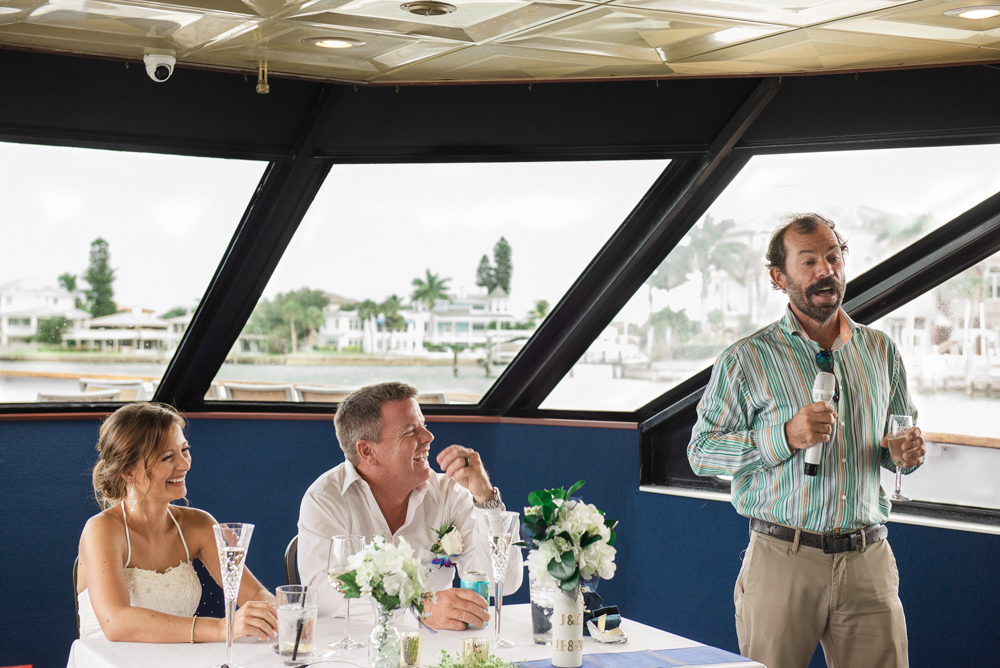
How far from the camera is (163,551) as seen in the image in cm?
297

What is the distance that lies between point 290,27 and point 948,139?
258 centimetres

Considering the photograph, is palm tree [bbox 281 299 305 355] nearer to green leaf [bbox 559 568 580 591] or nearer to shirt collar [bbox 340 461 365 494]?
shirt collar [bbox 340 461 365 494]

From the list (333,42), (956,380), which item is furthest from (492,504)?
(956,380)

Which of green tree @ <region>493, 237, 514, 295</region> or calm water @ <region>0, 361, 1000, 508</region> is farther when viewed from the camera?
green tree @ <region>493, 237, 514, 295</region>

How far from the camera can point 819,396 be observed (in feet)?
9.46

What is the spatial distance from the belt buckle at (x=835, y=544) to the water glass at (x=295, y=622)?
59.5 inches

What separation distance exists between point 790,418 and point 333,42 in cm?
207

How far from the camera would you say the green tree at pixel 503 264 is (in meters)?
5.12

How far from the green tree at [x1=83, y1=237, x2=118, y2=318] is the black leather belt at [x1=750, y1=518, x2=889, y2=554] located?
3.34m

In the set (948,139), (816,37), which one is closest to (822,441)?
(816,37)

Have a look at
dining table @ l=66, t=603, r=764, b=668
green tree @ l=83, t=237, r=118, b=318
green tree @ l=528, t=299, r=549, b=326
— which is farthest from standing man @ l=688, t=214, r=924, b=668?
green tree @ l=83, t=237, r=118, b=318

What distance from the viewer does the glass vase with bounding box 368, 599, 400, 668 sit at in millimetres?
2166

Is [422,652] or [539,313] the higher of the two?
[539,313]

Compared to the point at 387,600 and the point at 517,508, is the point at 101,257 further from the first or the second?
the point at 387,600
